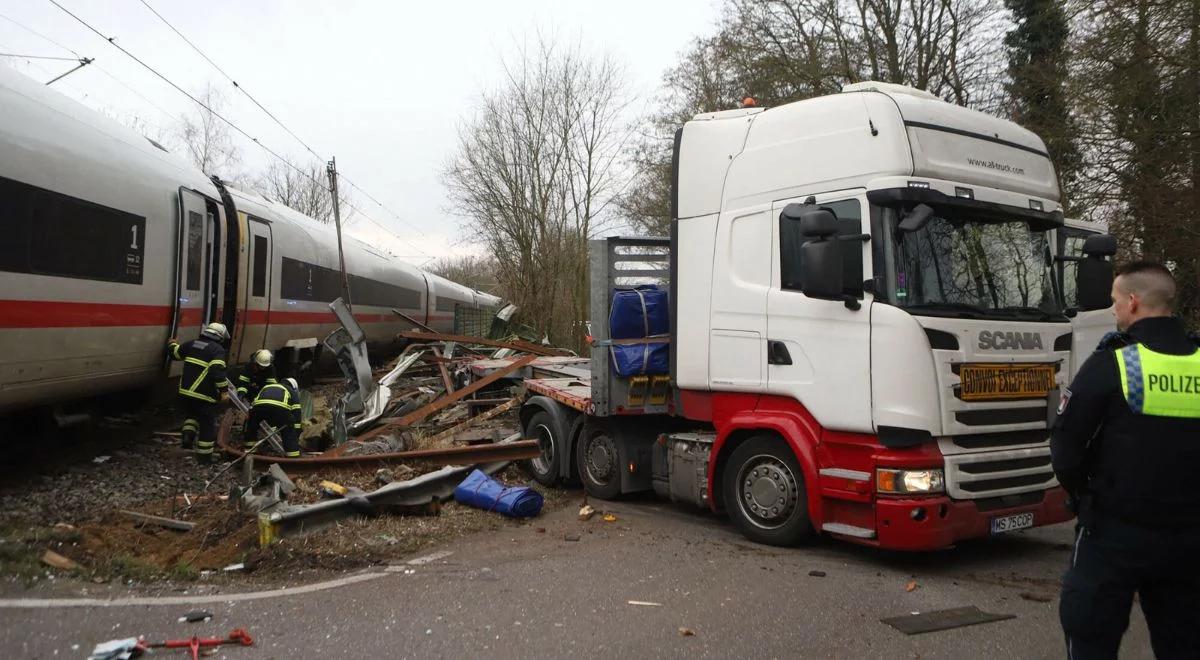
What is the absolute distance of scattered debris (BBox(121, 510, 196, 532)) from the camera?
609 centimetres

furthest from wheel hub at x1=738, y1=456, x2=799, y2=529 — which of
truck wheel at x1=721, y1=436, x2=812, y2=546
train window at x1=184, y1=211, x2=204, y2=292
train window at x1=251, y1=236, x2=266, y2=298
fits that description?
train window at x1=251, y1=236, x2=266, y2=298

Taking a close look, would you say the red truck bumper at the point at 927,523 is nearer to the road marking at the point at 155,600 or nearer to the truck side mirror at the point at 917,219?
the truck side mirror at the point at 917,219

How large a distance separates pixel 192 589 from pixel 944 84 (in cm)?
2031

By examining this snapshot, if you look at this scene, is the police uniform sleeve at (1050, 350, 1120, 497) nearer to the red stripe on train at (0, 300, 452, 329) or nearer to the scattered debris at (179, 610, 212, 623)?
the scattered debris at (179, 610, 212, 623)

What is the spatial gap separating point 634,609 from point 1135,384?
9.15ft

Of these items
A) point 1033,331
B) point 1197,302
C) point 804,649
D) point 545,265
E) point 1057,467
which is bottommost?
point 804,649

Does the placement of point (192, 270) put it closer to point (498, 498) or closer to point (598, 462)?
point (498, 498)

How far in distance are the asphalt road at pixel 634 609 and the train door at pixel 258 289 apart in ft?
24.5

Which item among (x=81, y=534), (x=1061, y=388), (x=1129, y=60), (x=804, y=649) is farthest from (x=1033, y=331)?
(x=1129, y=60)

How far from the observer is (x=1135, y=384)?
2.68 m

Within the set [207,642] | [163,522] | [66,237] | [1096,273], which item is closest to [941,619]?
[1096,273]

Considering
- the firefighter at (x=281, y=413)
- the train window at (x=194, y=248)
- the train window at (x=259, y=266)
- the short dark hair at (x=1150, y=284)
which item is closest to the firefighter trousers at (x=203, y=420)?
the firefighter at (x=281, y=413)

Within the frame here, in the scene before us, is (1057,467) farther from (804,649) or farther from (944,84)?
(944,84)

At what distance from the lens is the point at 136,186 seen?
8453mm
